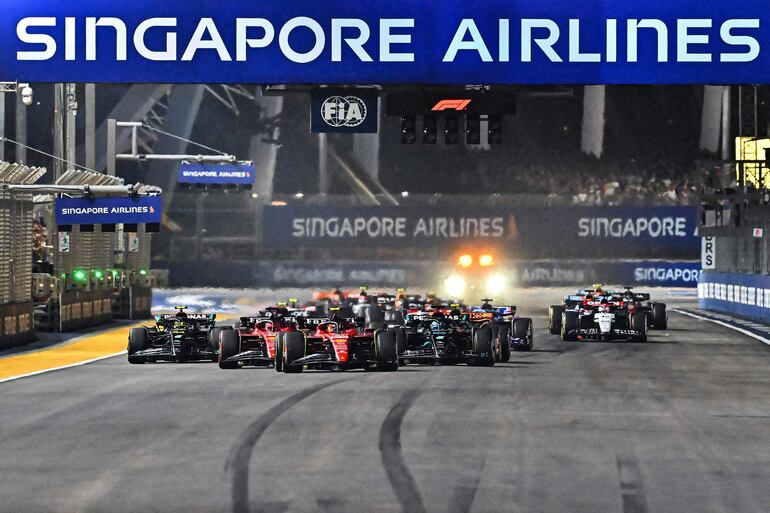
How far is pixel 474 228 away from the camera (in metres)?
70.9

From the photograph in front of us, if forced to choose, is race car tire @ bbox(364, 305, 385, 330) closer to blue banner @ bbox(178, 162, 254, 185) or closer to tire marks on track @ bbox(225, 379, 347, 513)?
tire marks on track @ bbox(225, 379, 347, 513)

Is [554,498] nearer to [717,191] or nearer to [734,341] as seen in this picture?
[734,341]

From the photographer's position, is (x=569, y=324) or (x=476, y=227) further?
(x=476, y=227)

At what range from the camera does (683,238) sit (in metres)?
72.1

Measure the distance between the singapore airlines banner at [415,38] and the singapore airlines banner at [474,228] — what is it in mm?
47903

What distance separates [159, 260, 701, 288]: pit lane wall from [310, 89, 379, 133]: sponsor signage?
4330 cm

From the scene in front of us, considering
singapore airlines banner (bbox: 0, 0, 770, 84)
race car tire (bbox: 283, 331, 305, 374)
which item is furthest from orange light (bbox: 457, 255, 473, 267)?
singapore airlines banner (bbox: 0, 0, 770, 84)

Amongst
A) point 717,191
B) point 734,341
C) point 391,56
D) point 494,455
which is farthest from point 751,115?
point 494,455

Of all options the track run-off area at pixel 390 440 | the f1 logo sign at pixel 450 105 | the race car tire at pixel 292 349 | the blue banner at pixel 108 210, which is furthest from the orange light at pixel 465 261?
the f1 logo sign at pixel 450 105

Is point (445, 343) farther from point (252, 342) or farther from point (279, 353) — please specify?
point (252, 342)

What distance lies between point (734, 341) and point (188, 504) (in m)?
25.2

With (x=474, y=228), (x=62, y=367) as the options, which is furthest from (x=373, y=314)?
(x=474, y=228)

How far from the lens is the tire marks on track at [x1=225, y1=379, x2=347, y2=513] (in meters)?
11.9

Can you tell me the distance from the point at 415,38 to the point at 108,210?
17985 millimetres
